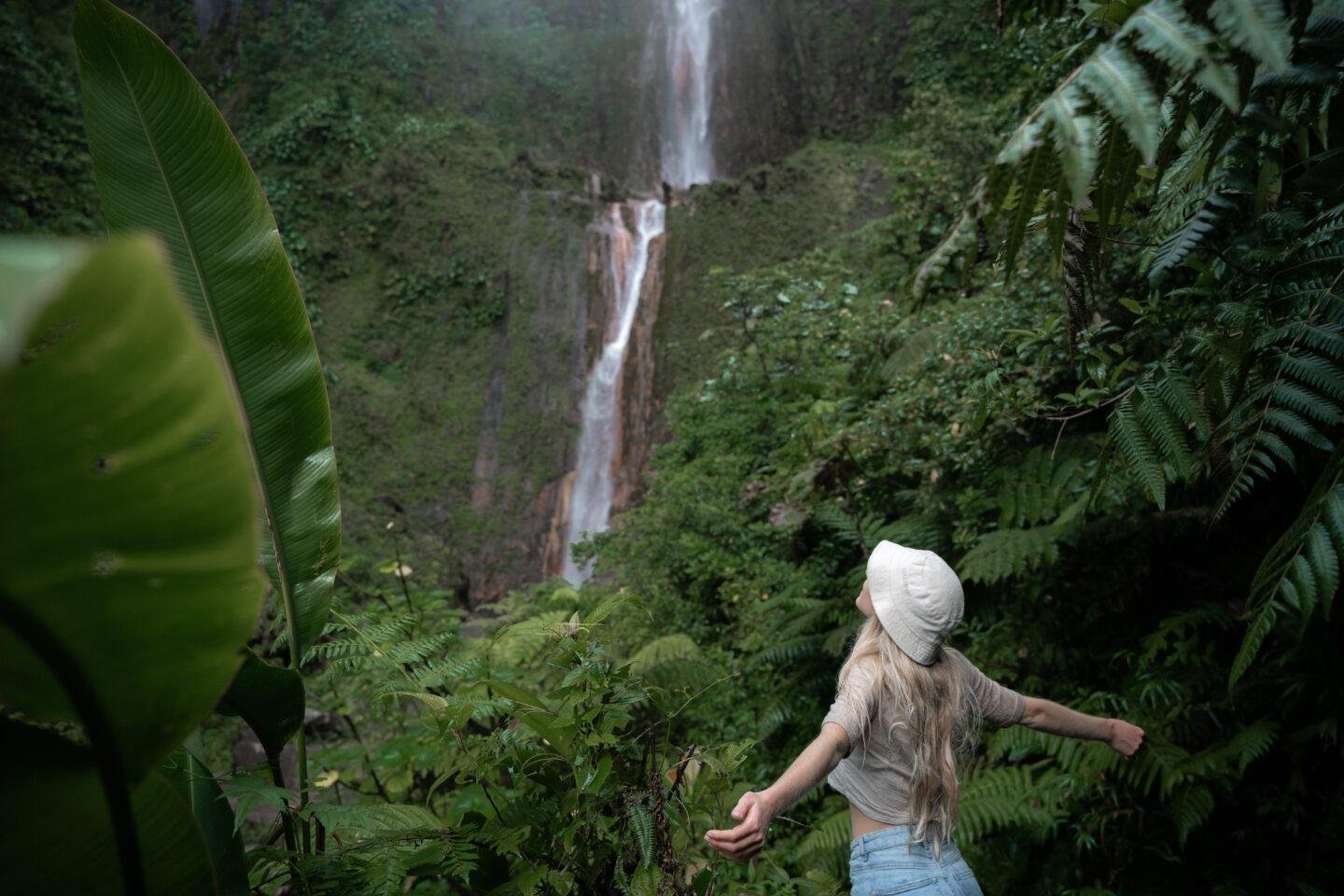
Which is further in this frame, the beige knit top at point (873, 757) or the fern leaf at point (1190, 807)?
the fern leaf at point (1190, 807)

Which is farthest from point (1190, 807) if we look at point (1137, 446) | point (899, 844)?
point (899, 844)

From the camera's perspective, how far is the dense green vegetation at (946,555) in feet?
4.50

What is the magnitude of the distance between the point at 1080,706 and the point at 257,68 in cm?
1850

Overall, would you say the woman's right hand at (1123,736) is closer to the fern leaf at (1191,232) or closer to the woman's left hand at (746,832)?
the woman's left hand at (746,832)

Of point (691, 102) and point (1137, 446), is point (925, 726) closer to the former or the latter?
point (1137, 446)

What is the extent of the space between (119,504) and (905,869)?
1.85 m

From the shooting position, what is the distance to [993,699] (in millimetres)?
2031

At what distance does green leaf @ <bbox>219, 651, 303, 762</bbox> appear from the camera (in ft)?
4.60

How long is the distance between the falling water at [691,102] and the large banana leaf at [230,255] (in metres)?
14.7

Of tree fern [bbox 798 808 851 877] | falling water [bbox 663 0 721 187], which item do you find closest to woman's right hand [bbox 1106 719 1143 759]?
tree fern [bbox 798 808 851 877]

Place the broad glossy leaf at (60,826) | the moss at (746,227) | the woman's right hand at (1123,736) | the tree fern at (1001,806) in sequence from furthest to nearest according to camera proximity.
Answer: the moss at (746,227) < the tree fern at (1001,806) < the woman's right hand at (1123,736) < the broad glossy leaf at (60,826)

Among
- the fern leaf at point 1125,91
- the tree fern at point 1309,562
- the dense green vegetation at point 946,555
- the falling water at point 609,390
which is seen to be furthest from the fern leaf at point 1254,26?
the falling water at point 609,390

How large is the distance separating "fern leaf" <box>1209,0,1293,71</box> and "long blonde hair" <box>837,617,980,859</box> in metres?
1.38

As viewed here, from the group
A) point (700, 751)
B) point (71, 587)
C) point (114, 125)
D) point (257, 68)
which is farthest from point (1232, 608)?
point (257, 68)
